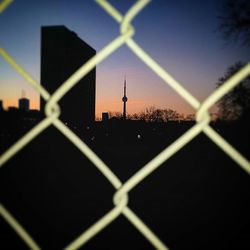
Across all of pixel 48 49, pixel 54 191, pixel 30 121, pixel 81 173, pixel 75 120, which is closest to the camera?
pixel 54 191

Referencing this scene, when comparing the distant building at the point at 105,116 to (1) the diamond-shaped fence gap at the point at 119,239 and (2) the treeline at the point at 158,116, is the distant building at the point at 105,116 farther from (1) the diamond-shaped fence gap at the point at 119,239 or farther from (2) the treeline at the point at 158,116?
(1) the diamond-shaped fence gap at the point at 119,239

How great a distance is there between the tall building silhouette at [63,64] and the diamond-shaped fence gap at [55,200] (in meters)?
12.8

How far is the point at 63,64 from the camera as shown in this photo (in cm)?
2325

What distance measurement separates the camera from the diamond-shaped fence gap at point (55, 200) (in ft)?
13.8

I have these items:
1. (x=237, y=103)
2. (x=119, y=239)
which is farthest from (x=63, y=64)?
(x=119, y=239)

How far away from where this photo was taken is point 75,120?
84.1 ft

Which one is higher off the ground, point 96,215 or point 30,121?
point 30,121

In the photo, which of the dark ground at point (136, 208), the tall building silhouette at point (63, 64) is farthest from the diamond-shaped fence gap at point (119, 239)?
the tall building silhouette at point (63, 64)

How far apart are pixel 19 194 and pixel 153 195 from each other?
3.37 meters

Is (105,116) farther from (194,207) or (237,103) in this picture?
(194,207)

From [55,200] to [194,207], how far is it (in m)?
3.13

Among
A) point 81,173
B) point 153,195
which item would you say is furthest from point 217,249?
point 81,173

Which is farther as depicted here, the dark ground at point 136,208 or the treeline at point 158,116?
the treeline at point 158,116

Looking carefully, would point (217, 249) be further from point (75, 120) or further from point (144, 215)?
point (75, 120)
